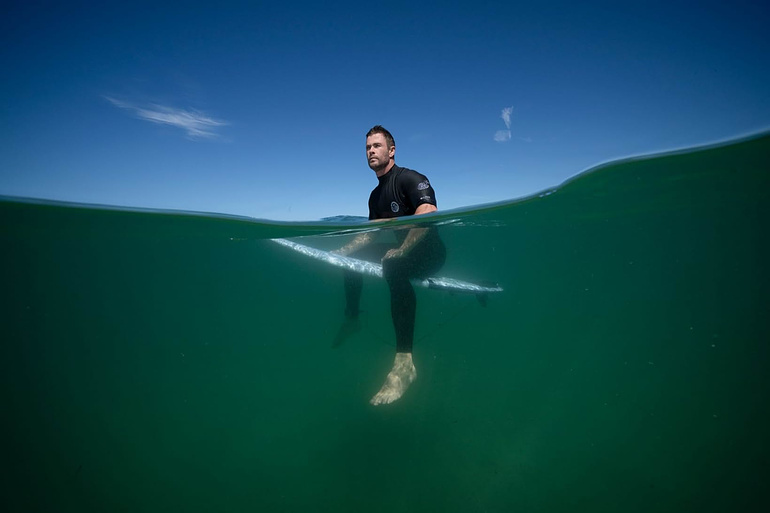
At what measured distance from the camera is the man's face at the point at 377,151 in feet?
17.0

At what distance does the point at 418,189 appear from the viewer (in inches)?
194

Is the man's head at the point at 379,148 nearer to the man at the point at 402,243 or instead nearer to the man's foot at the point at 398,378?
the man at the point at 402,243

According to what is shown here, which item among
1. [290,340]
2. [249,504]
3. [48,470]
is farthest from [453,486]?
[290,340]

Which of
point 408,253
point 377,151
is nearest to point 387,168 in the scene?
point 377,151

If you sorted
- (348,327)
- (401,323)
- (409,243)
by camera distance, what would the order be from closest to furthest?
1. (401,323)
2. (409,243)
3. (348,327)

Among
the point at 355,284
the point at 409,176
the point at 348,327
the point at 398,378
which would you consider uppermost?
the point at 409,176

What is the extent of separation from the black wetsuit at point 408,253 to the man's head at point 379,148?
19 centimetres

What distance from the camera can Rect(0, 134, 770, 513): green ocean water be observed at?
615 centimetres

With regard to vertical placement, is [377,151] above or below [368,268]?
above

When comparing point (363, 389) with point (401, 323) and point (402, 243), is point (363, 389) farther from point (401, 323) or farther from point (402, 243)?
point (402, 243)

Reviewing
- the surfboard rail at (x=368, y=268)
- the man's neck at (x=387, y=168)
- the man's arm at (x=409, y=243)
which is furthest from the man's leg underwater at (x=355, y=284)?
the man's neck at (x=387, y=168)

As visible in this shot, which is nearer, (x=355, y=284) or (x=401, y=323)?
(x=401, y=323)

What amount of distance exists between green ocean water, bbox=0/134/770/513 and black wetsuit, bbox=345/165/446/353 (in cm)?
195

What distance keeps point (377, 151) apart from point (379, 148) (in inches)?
2.4
